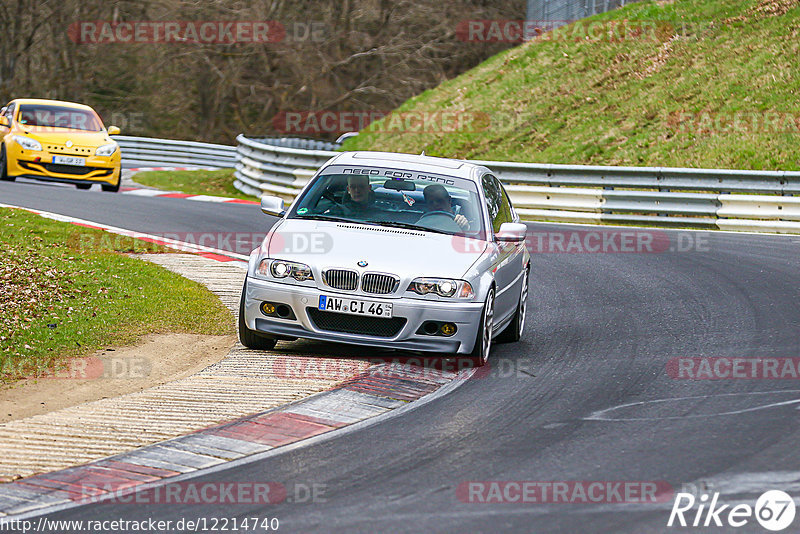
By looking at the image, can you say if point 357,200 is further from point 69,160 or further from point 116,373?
point 69,160

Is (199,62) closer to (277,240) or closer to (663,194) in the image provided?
(663,194)

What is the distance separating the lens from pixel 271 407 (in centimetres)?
716

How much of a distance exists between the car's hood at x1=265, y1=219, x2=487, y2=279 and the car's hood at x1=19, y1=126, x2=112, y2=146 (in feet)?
44.6

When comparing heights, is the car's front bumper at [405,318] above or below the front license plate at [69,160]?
below

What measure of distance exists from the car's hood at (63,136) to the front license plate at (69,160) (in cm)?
29

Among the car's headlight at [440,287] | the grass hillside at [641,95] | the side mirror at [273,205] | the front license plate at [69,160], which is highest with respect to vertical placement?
the grass hillside at [641,95]

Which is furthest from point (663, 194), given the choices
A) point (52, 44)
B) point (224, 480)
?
point (52, 44)

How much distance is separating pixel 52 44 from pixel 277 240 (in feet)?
133

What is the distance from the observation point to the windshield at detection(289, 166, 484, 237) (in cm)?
929

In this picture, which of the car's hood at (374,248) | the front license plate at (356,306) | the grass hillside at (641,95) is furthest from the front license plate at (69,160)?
the front license plate at (356,306)

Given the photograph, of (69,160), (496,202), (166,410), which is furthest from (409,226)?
(69,160)

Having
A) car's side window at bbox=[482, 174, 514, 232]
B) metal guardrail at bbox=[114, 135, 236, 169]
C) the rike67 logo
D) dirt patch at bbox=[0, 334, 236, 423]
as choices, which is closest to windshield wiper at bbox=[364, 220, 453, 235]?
car's side window at bbox=[482, 174, 514, 232]

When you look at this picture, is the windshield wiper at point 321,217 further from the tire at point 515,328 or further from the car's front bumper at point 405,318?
the tire at point 515,328

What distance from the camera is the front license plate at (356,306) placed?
327 inches
